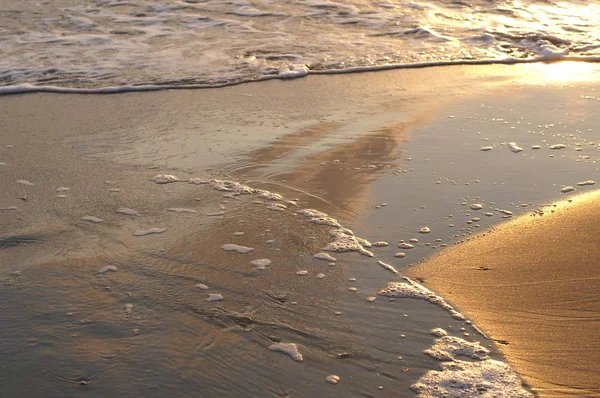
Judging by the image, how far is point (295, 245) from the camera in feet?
11.2

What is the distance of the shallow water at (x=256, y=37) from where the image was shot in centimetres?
656

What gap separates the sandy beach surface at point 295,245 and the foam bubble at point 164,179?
2 cm

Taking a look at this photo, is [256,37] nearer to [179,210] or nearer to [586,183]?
[179,210]

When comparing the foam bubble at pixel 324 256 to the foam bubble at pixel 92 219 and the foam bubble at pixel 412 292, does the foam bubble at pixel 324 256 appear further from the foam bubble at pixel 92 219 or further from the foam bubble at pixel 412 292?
the foam bubble at pixel 92 219

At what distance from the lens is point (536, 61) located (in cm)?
673

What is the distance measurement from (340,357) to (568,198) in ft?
6.05

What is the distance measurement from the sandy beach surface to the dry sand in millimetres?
10

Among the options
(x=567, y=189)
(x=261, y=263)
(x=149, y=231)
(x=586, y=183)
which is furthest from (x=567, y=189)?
(x=149, y=231)

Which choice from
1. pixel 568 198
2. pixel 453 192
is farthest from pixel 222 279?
pixel 568 198

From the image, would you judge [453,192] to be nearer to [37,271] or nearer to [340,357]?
[340,357]

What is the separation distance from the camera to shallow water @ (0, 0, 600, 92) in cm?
656

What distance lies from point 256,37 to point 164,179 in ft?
13.0

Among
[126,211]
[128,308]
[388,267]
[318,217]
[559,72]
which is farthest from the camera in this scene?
[559,72]

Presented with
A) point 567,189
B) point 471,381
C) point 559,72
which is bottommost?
point 471,381
